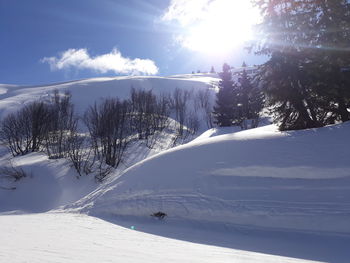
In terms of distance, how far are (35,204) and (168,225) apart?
11.5 meters

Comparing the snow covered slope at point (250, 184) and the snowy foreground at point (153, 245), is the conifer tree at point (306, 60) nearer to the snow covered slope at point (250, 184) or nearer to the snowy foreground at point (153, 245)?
the snow covered slope at point (250, 184)

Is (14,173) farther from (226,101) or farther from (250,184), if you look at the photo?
(226,101)

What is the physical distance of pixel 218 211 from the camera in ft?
24.7

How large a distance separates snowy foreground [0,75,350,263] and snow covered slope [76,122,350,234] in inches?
1.3

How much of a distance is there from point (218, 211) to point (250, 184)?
5.20 ft

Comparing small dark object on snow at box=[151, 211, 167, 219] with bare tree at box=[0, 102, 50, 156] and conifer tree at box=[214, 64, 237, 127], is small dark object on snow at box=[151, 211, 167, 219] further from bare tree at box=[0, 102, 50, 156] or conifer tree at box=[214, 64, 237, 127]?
conifer tree at box=[214, 64, 237, 127]

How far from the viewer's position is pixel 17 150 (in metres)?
28.1

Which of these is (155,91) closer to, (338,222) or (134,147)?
(134,147)

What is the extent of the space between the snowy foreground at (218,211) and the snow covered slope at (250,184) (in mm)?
32

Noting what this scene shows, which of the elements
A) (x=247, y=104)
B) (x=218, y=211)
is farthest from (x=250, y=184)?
(x=247, y=104)

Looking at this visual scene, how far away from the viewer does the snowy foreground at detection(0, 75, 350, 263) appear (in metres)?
5.02

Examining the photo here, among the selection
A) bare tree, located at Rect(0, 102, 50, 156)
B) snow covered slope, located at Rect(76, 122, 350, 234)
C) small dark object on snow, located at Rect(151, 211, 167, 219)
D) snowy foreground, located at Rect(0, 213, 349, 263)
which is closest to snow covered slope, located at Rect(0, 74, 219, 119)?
bare tree, located at Rect(0, 102, 50, 156)

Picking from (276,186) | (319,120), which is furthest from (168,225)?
(319,120)

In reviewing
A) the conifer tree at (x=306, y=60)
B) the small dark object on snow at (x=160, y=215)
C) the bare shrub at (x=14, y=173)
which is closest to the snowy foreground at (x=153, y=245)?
the small dark object on snow at (x=160, y=215)
